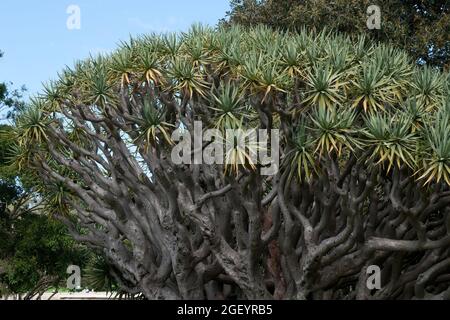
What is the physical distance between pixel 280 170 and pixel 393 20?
404 inches

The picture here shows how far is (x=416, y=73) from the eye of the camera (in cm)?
1332

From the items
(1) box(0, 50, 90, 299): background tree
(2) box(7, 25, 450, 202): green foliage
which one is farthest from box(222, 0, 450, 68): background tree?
(1) box(0, 50, 90, 299): background tree

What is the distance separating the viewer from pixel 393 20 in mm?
20766

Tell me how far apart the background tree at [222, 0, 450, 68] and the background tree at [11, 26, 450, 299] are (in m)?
6.93

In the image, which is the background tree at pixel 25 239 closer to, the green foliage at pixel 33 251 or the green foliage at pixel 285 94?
the green foliage at pixel 33 251

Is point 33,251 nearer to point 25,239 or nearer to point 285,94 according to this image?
point 25,239

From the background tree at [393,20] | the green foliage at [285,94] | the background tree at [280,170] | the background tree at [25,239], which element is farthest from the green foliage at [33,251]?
the background tree at [393,20]

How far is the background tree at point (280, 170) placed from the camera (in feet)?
37.7

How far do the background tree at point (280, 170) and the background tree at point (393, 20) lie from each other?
6.93 m

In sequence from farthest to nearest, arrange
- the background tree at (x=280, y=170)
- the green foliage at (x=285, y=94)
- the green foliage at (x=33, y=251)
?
the green foliage at (x=33, y=251) → the background tree at (x=280, y=170) → the green foliage at (x=285, y=94)

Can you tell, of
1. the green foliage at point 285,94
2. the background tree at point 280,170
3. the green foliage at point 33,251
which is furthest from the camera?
the green foliage at point 33,251

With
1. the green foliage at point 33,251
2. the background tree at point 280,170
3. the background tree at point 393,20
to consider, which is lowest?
the green foliage at point 33,251

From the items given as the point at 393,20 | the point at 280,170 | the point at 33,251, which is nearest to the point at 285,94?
the point at 280,170
